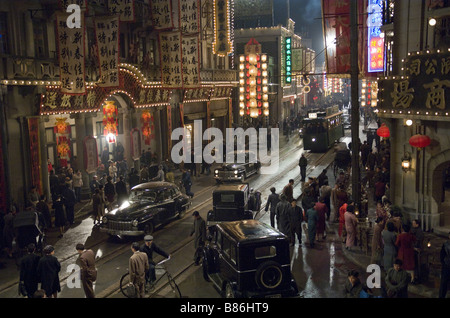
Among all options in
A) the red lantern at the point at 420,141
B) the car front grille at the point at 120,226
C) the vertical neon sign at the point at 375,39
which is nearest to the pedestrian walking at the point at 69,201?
the car front grille at the point at 120,226

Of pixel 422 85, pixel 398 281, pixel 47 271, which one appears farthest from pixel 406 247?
pixel 47 271

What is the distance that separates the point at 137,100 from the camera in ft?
92.1

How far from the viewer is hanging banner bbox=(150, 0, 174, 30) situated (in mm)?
26734

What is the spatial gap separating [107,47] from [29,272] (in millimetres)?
12953

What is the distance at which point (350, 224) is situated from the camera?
50.2 ft

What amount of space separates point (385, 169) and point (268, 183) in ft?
25.0

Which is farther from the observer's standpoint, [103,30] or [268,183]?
[268,183]

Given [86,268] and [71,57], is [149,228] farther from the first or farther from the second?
[71,57]

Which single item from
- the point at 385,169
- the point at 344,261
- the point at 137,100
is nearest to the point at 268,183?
the point at 385,169

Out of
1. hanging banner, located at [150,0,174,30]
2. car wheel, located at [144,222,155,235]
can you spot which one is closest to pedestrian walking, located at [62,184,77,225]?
car wheel, located at [144,222,155,235]

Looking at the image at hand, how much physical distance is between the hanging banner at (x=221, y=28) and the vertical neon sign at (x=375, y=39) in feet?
47.3

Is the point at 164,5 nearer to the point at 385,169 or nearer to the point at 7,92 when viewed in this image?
the point at 7,92

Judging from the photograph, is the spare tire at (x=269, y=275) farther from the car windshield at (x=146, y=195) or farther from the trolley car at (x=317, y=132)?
the trolley car at (x=317, y=132)

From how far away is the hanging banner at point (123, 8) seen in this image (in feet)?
79.8
